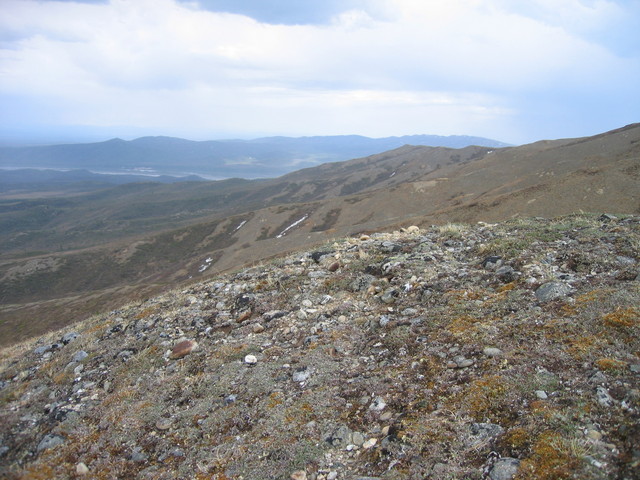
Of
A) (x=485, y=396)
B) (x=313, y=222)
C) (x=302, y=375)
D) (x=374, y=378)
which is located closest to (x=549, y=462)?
(x=485, y=396)

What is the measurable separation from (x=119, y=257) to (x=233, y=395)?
130875 millimetres

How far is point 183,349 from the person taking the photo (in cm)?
920

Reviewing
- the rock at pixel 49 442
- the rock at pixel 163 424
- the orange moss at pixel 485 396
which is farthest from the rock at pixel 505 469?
the rock at pixel 49 442

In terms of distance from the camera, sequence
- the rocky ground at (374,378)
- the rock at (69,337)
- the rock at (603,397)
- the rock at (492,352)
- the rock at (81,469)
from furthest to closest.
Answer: the rock at (69,337) < the rock at (492,352) < the rock at (81,469) < the rocky ground at (374,378) < the rock at (603,397)

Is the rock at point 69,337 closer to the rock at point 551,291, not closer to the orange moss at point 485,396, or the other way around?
the orange moss at point 485,396

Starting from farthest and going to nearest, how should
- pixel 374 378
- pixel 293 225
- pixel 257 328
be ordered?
1. pixel 293 225
2. pixel 257 328
3. pixel 374 378

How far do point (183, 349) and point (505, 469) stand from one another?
25.2 ft

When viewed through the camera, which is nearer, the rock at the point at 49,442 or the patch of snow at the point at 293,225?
the rock at the point at 49,442

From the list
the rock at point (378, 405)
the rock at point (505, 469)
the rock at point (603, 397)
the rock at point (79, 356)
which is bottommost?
the rock at point (79, 356)

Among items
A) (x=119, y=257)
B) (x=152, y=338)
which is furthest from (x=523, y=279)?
(x=119, y=257)

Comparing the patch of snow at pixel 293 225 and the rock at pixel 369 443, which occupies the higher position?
the rock at pixel 369 443

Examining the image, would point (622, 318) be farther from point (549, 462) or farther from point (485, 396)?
point (549, 462)

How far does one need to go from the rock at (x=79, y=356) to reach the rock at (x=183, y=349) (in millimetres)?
3029

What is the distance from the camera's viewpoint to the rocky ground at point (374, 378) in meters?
4.55
